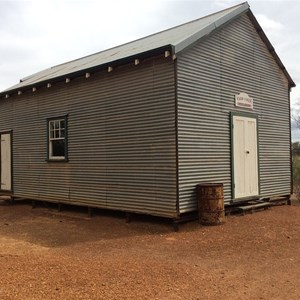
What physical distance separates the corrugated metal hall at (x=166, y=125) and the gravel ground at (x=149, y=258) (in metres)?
0.86

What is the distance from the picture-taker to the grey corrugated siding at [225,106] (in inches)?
366

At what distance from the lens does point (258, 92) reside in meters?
12.0

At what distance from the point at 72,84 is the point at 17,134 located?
388 cm

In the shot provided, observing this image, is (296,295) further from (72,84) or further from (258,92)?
(72,84)

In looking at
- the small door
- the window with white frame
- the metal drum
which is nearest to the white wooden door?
the metal drum

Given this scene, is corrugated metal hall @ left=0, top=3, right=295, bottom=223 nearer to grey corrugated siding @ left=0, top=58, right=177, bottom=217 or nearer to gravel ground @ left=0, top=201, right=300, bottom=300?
grey corrugated siding @ left=0, top=58, right=177, bottom=217

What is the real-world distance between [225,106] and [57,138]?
544 cm

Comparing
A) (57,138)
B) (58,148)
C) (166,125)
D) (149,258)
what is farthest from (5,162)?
(149,258)

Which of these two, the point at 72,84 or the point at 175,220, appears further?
the point at 72,84

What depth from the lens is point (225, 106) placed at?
10664 millimetres

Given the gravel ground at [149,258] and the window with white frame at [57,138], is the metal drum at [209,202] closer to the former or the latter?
the gravel ground at [149,258]

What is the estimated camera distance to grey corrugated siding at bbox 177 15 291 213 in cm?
930

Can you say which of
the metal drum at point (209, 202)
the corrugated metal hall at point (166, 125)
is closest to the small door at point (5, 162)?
the corrugated metal hall at point (166, 125)

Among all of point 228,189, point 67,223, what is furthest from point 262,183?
point 67,223
